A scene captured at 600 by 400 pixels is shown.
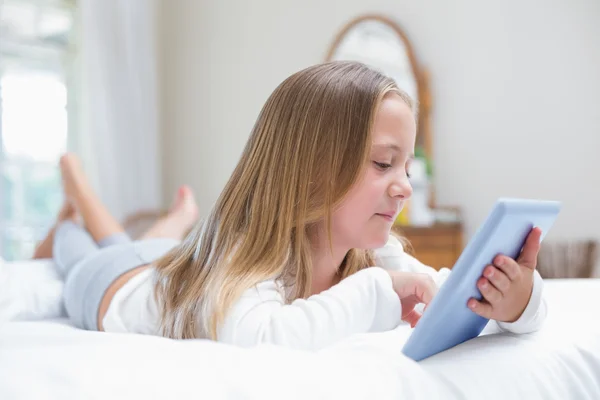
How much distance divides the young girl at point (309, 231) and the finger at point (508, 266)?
0.04 m

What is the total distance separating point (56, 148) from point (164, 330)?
3513 mm

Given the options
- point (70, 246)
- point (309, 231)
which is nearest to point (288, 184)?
point (309, 231)

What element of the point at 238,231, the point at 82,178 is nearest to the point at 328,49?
the point at 82,178

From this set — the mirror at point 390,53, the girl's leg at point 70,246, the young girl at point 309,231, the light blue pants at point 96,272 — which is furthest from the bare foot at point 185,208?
the mirror at point 390,53

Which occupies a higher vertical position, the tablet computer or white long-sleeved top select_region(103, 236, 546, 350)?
the tablet computer

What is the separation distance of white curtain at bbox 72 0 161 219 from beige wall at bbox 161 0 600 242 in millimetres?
452

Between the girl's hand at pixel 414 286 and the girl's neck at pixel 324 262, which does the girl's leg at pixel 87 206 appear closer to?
the girl's neck at pixel 324 262

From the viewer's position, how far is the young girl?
87cm

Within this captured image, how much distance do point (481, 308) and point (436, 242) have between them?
2443mm

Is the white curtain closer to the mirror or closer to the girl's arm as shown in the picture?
the mirror

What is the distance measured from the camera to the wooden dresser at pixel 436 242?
3162 millimetres

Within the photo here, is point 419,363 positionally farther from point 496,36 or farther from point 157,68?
point 157,68

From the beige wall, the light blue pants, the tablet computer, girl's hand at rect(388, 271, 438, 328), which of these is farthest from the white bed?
the beige wall

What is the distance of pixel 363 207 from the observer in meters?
0.99
